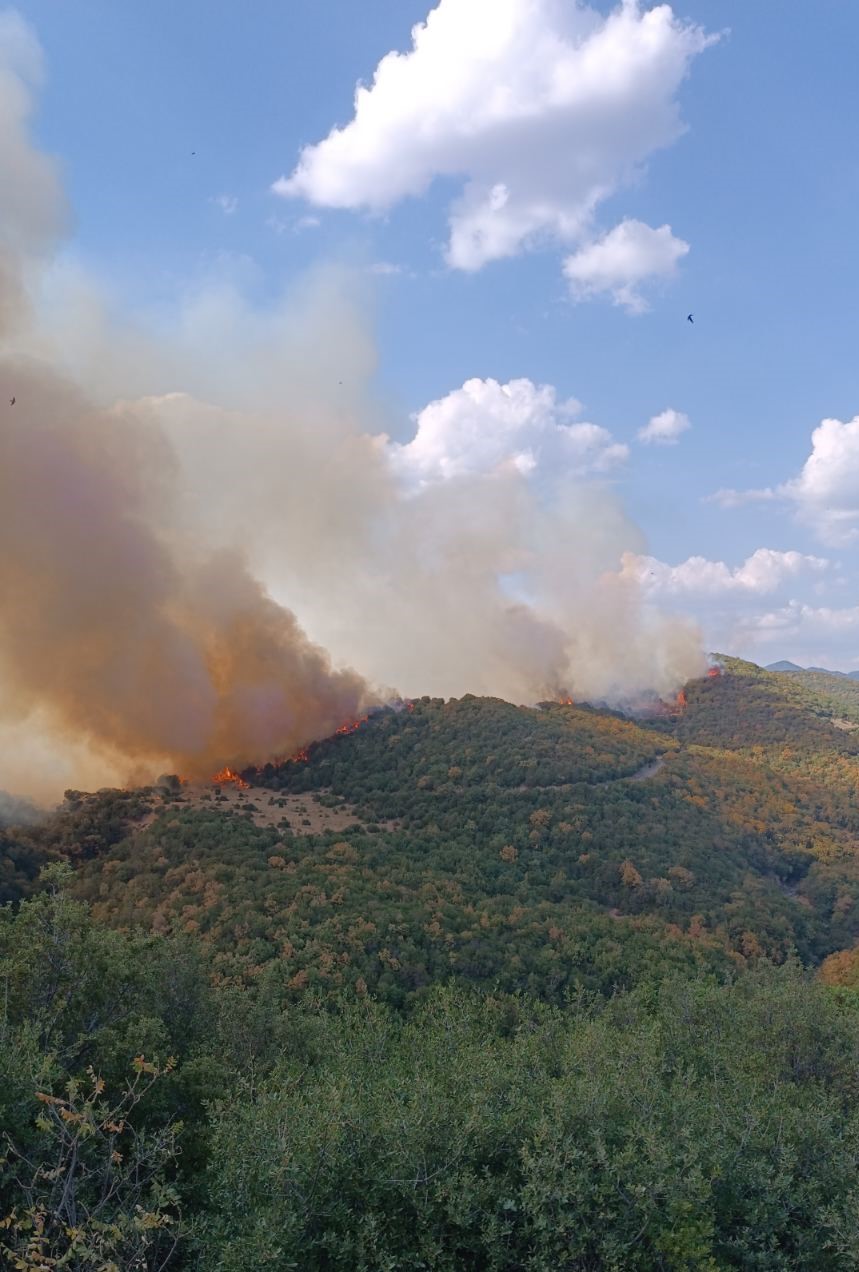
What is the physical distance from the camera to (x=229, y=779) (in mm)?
79625

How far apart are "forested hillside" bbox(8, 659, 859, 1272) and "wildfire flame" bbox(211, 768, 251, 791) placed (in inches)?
65.5

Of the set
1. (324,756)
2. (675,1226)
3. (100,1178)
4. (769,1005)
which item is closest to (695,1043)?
(769,1005)

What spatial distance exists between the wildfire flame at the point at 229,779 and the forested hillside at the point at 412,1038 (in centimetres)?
166

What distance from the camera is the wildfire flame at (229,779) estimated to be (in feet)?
257

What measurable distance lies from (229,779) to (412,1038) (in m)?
54.4

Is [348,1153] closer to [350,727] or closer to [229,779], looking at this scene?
[229,779]

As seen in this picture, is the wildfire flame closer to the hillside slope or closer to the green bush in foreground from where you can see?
the hillside slope

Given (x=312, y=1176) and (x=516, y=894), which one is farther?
(x=516, y=894)

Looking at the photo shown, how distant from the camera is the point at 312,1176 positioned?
13469mm

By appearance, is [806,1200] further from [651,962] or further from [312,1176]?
[651,962]

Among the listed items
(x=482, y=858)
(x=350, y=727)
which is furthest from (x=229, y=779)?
(x=482, y=858)

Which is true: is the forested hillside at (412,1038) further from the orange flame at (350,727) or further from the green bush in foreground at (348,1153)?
the orange flame at (350,727)

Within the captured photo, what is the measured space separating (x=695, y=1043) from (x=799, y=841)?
74.0m

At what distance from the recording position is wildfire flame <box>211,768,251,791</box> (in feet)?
257
